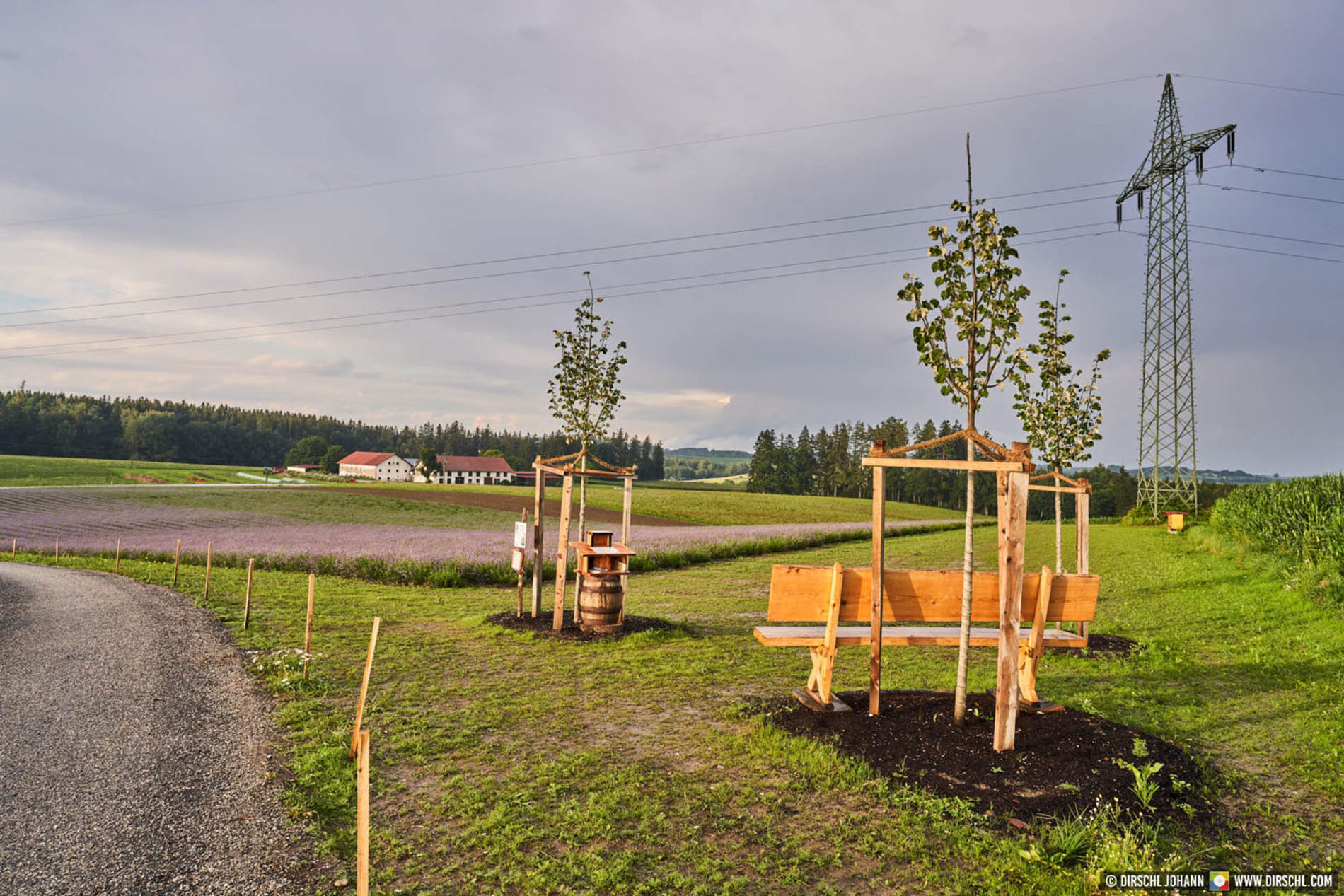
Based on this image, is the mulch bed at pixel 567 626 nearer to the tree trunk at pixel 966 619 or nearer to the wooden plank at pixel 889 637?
the wooden plank at pixel 889 637

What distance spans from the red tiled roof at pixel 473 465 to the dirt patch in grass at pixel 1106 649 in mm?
122063

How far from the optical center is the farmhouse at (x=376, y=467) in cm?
12556

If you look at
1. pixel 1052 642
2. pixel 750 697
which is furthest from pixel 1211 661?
pixel 750 697

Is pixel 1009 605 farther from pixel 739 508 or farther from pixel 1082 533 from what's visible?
pixel 739 508

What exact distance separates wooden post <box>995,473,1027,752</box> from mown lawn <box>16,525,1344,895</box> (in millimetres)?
1028

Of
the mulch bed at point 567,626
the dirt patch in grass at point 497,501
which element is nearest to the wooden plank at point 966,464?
the mulch bed at point 567,626

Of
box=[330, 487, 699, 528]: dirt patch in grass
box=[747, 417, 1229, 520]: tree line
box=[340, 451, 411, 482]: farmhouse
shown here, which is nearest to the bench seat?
box=[330, 487, 699, 528]: dirt patch in grass

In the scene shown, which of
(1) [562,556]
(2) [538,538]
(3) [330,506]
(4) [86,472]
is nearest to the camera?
(1) [562,556]

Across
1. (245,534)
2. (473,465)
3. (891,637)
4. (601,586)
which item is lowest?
(245,534)

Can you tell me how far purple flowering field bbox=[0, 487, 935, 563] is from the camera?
21438 millimetres

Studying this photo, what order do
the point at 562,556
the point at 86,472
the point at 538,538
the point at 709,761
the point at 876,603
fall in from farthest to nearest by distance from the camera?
the point at 86,472 < the point at 538,538 < the point at 562,556 < the point at 876,603 < the point at 709,761

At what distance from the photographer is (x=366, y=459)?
427 feet

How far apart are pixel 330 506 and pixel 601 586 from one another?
39.2 metres

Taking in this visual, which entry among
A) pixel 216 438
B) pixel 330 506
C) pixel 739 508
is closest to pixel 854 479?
pixel 739 508
